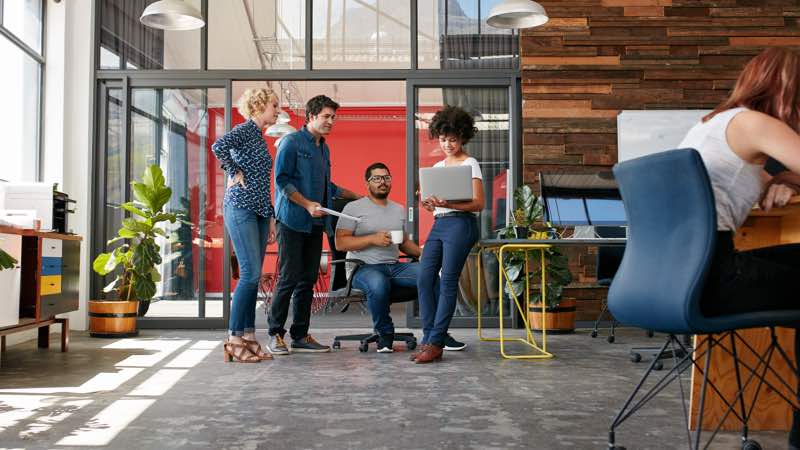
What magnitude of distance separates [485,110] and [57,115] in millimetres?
3402

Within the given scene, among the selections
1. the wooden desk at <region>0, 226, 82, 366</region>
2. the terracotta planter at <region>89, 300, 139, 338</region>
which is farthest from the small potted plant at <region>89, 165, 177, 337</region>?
the wooden desk at <region>0, 226, 82, 366</region>

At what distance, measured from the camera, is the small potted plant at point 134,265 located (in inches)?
216

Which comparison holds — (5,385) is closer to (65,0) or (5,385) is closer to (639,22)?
(65,0)

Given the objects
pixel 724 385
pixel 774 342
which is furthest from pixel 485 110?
pixel 774 342

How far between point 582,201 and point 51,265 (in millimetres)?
3305

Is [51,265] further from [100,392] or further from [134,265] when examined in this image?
[100,392]

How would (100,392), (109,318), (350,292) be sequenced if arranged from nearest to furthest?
1. (100,392)
2. (350,292)
3. (109,318)

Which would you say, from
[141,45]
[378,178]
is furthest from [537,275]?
[141,45]

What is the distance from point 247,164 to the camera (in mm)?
4105

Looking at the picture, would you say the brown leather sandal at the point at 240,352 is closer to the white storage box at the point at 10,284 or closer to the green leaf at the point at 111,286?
the white storage box at the point at 10,284

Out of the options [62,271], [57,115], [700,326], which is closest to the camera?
[700,326]

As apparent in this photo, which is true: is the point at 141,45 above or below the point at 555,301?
above

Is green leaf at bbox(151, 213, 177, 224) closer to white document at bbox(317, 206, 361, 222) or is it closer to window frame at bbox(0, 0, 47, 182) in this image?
window frame at bbox(0, 0, 47, 182)

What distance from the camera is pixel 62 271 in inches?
190
